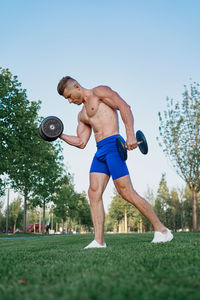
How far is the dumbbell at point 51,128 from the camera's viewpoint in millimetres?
4574

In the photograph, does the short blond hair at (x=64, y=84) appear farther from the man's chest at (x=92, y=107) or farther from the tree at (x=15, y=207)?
the tree at (x=15, y=207)

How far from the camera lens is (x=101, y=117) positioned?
4.56 metres

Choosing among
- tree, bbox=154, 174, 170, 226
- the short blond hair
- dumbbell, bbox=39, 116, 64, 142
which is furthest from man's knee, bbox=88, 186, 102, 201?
tree, bbox=154, 174, 170, 226

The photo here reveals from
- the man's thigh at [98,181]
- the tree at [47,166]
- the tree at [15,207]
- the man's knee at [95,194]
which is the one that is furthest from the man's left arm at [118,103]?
the tree at [15,207]

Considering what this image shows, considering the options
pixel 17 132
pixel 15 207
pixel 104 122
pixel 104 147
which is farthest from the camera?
pixel 15 207

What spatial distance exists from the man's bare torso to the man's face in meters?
0.15

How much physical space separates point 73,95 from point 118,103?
0.76 metres

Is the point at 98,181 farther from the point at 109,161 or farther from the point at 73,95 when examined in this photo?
the point at 73,95

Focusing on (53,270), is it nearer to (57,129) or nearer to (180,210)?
(57,129)

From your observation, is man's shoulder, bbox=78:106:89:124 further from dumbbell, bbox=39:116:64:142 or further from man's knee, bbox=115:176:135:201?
man's knee, bbox=115:176:135:201

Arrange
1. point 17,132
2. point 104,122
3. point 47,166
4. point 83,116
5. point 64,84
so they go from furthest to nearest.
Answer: point 47,166 < point 17,132 < point 83,116 < point 64,84 < point 104,122

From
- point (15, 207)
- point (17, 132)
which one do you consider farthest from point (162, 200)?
point (17, 132)

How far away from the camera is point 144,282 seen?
1.58 m

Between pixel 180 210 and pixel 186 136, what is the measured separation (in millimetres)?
18480
